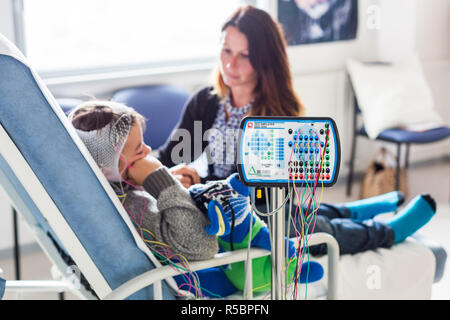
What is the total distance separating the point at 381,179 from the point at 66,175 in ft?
7.75

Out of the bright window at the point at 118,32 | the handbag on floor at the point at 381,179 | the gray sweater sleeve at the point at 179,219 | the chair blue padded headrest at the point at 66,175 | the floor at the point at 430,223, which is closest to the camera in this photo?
the chair blue padded headrest at the point at 66,175

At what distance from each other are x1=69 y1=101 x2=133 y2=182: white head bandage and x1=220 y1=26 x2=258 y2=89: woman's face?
0.76 meters

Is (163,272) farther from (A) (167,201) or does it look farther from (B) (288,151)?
(B) (288,151)

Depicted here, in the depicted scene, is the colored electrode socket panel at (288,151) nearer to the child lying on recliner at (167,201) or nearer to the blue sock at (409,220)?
the child lying on recliner at (167,201)

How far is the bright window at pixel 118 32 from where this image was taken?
2.75m

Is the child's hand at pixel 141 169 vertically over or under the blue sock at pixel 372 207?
over

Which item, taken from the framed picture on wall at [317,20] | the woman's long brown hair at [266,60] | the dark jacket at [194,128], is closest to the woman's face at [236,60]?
the woman's long brown hair at [266,60]

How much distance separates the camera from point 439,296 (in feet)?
6.77

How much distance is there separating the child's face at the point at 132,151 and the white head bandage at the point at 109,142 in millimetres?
12

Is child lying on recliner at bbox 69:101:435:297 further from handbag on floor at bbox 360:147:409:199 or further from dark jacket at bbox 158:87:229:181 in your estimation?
handbag on floor at bbox 360:147:409:199

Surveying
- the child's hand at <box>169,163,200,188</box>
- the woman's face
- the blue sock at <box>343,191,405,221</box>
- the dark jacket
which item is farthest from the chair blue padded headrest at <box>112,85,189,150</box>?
the blue sock at <box>343,191,405,221</box>

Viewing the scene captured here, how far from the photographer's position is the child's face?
51.2 inches

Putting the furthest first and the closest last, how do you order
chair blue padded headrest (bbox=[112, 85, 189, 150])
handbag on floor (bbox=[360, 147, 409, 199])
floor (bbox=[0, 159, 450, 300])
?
handbag on floor (bbox=[360, 147, 409, 199]) < chair blue padded headrest (bbox=[112, 85, 189, 150]) < floor (bbox=[0, 159, 450, 300])

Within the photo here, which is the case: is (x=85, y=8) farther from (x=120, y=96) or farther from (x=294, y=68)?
(x=294, y=68)
